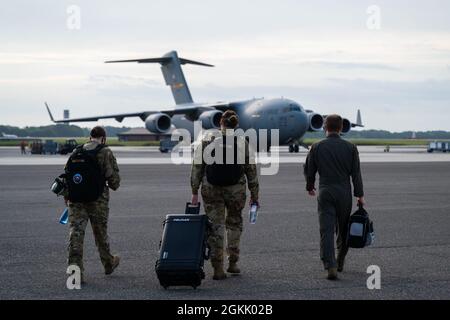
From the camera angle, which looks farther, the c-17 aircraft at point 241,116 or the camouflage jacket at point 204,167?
the c-17 aircraft at point 241,116

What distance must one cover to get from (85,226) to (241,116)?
44875 millimetres

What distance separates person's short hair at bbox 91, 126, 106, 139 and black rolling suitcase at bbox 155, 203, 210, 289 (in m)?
1.44

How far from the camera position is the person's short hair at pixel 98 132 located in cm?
1001

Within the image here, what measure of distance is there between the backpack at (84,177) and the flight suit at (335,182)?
8.47ft

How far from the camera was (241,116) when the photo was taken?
178 ft

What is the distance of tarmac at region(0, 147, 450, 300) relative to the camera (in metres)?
8.79

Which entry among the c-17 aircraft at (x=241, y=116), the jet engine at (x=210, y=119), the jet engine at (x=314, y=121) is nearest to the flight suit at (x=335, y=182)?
the c-17 aircraft at (x=241, y=116)

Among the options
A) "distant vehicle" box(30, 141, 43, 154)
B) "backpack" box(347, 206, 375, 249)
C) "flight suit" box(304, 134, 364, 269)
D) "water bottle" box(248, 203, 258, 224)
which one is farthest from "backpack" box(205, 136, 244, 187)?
"distant vehicle" box(30, 141, 43, 154)

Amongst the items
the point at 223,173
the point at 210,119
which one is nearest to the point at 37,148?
the point at 210,119

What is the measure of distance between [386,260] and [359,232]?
1282mm

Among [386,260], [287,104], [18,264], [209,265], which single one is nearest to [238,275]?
[209,265]

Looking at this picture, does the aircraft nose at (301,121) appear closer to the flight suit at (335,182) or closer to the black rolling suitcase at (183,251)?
the flight suit at (335,182)

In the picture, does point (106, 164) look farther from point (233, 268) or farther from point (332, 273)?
point (332, 273)
